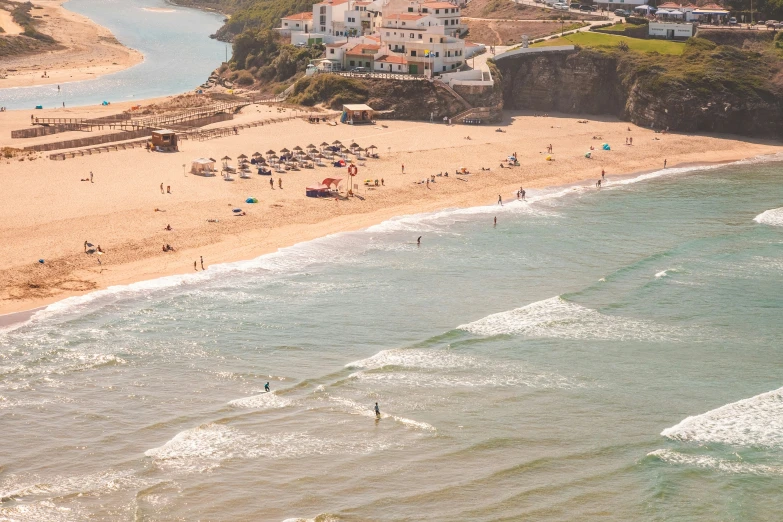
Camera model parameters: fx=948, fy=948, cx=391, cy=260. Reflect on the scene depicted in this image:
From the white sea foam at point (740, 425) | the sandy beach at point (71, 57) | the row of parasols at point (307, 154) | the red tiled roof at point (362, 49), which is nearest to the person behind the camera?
the white sea foam at point (740, 425)

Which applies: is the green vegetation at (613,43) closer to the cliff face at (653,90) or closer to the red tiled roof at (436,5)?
the cliff face at (653,90)

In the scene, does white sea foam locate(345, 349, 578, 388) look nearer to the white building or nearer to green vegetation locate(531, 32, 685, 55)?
green vegetation locate(531, 32, 685, 55)

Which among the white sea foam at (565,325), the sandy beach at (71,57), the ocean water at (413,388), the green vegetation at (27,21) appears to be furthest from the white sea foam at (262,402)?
the green vegetation at (27,21)

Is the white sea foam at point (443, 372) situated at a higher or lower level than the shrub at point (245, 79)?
lower

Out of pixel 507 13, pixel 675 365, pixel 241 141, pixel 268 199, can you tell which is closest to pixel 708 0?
pixel 507 13

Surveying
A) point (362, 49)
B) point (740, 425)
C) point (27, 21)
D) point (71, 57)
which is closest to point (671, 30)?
Result: point (362, 49)

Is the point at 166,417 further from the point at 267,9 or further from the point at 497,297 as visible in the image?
the point at 267,9
